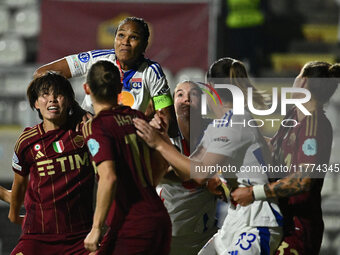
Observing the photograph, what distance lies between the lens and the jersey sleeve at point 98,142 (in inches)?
171

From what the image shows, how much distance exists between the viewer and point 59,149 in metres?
5.15

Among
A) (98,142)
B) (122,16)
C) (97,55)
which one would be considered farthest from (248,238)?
(122,16)

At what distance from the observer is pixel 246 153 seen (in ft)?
16.5

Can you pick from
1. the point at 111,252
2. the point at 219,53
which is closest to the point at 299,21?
the point at 219,53

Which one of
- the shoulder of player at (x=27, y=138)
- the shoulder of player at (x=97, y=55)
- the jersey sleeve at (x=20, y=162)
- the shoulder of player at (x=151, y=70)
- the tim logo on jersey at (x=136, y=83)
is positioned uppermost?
the shoulder of player at (x=97, y=55)

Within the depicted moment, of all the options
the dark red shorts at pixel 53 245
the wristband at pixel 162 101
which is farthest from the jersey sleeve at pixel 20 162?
the wristband at pixel 162 101

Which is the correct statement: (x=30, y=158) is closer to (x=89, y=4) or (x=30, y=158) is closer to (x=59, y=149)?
(x=59, y=149)

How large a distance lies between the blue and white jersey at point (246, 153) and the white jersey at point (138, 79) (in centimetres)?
95

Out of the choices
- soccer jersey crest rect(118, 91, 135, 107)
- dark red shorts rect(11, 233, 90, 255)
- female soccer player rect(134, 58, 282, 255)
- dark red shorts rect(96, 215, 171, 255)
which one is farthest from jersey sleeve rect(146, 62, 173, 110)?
dark red shorts rect(96, 215, 171, 255)

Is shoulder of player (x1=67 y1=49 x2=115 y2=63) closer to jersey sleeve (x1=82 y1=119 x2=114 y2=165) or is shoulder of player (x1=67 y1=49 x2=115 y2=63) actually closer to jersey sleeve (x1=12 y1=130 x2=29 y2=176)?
jersey sleeve (x1=12 y1=130 x2=29 y2=176)

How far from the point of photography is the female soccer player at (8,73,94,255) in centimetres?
509

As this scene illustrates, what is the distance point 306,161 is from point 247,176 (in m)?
0.40

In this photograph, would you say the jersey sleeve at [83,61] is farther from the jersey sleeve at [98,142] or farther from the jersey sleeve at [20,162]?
the jersey sleeve at [98,142]

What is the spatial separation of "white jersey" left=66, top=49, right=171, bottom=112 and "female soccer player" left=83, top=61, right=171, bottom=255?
1.38 metres
